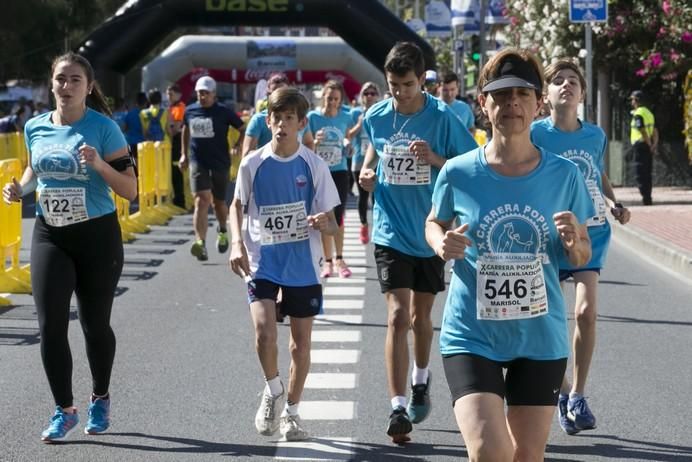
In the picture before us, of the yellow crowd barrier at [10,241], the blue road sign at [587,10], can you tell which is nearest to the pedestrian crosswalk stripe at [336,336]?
the yellow crowd barrier at [10,241]

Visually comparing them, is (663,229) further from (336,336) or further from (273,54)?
(273,54)

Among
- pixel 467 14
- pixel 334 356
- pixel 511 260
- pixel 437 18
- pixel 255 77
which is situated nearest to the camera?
pixel 511 260

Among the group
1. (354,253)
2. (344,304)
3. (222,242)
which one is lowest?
(354,253)

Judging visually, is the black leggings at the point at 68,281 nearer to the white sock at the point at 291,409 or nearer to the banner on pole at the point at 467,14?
the white sock at the point at 291,409

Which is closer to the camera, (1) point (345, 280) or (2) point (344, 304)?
(2) point (344, 304)

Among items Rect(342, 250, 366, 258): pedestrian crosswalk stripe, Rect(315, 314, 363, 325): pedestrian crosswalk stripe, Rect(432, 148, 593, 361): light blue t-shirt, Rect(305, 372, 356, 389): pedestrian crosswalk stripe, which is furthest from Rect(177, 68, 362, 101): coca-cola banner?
Rect(432, 148, 593, 361): light blue t-shirt

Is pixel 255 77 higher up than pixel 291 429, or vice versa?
pixel 291 429

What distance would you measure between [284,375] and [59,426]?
2148mm

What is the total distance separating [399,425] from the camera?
23.2 ft

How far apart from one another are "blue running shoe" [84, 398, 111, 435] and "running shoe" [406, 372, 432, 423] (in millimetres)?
1527

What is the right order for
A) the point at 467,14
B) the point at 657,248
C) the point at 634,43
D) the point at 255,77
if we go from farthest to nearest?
the point at 255,77, the point at 467,14, the point at 634,43, the point at 657,248

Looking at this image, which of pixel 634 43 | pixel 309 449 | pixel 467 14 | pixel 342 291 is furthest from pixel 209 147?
pixel 467 14

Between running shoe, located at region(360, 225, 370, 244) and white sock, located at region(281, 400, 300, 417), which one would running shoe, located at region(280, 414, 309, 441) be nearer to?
white sock, located at region(281, 400, 300, 417)

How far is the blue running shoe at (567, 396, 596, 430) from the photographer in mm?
7359
